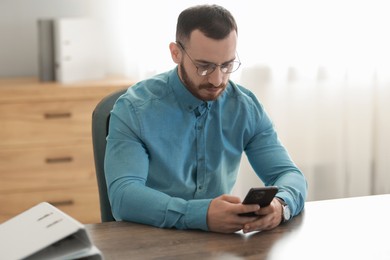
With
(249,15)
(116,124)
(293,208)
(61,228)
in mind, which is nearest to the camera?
(61,228)

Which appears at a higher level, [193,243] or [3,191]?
[193,243]

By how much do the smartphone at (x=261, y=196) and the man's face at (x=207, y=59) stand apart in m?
0.41

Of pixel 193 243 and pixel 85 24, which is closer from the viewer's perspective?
pixel 193 243

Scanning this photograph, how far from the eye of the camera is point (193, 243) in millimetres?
1864

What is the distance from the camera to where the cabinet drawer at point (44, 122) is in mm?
3713

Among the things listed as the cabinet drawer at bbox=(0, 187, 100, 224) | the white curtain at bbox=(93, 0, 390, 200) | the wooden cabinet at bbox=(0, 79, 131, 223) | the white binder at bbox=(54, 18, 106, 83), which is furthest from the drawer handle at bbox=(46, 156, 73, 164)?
the white curtain at bbox=(93, 0, 390, 200)

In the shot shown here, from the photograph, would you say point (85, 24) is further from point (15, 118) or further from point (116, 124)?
point (116, 124)

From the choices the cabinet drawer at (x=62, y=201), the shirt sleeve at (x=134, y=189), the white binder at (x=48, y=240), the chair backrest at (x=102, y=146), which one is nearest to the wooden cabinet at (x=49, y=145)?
the cabinet drawer at (x=62, y=201)

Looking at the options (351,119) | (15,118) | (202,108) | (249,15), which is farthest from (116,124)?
(351,119)

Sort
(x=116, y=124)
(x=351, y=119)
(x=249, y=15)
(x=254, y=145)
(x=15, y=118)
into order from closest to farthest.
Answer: (x=116, y=124) → (x=254, y=145) → (x=15, y=118) → (x=249, y=15) → (x=351, y=119)

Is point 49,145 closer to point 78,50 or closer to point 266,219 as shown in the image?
point 78,50

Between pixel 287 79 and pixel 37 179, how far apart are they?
4.76ft

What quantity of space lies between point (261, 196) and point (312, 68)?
2338mm

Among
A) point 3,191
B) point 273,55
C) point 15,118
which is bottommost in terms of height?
point 3,191
